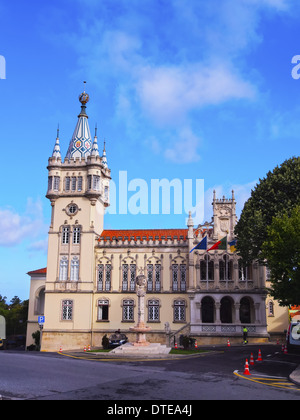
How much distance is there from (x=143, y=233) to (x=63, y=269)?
39.4ft

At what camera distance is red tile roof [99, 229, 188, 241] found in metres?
53.9

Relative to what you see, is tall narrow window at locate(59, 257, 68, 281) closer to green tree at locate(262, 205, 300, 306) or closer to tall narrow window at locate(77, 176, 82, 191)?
tall narrow window at locate(77, 176, 82, 191)

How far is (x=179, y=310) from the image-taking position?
2003 inches

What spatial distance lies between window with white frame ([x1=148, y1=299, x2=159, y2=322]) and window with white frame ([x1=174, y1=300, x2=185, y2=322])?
90.4 inches

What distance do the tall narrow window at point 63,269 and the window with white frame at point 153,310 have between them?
1131 cm

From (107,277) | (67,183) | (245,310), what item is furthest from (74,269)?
(245,310)

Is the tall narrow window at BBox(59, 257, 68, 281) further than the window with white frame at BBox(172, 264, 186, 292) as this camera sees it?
Yes

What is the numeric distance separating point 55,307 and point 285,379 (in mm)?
36077

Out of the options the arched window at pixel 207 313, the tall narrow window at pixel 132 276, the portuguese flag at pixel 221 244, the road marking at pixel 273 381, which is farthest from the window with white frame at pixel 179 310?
the road marking at pixel 273 381

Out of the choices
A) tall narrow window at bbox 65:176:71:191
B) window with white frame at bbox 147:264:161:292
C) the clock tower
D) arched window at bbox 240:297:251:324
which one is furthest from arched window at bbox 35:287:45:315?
arched window at bbox 240:297:251:324

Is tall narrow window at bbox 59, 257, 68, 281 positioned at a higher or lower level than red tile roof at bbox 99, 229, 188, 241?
lower

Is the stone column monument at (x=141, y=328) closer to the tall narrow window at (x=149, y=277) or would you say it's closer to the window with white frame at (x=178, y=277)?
the tall narrow window at (x=149, y=277)

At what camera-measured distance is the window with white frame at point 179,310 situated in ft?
166

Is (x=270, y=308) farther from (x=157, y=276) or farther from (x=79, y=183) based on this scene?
(x=79, y=183)
